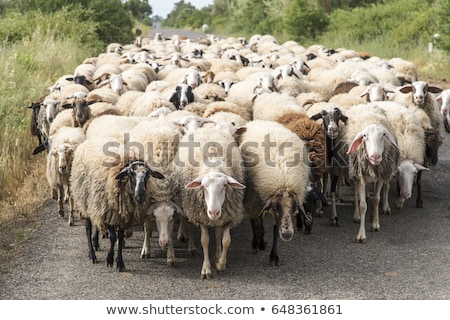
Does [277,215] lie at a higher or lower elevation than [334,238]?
higher

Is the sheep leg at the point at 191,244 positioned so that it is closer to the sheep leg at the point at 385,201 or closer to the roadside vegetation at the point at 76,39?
the roadside vegetation at the point at 76,39

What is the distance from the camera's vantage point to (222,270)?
6.32 meters

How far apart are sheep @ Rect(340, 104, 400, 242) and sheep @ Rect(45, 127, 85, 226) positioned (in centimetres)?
343

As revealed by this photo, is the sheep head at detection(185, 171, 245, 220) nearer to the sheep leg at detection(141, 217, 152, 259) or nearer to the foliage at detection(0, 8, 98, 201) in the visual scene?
the sheep leg at detection(141, 217, 152, 259)

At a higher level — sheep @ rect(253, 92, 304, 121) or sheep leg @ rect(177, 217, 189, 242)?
sheep @ rect(253, 92, 304, 121)

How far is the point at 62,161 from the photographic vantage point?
7.43 metres

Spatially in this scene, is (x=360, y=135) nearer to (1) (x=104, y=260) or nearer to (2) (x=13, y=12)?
(1) (x=104, y=260)

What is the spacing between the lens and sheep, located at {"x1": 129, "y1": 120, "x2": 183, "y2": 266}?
631 cm

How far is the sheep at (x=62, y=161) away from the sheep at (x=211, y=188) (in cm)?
166

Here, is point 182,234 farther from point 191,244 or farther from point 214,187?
point 214,187

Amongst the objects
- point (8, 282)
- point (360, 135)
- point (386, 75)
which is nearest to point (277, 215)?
point (360, 135)

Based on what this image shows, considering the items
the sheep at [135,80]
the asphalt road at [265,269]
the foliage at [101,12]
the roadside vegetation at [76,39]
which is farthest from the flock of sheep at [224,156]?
the foliage at [101,12]

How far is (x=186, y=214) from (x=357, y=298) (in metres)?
1.93

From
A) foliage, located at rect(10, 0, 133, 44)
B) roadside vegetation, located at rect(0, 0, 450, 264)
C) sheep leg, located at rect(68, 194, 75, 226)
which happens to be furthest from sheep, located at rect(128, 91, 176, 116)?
foliage, located at rect(10, 0, 133, 44)
